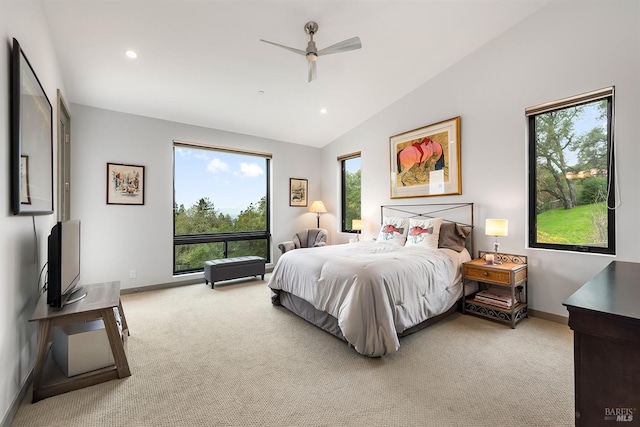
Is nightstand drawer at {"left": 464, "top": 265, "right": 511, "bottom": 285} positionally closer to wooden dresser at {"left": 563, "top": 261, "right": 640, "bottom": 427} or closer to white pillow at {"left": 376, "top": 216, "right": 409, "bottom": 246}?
white pillow at {"left": 376, "top": 216, "right": 409, "bottom": 246}

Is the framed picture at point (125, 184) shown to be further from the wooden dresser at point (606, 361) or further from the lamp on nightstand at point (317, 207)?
the wooden dresser at point (606, 361)

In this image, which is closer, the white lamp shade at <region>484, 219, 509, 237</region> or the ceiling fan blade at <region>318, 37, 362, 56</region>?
the ceiling fan blade at <region>318, 37, 362, 56</region>

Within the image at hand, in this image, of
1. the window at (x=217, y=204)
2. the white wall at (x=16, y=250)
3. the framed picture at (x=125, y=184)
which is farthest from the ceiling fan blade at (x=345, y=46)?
the framed picture at (x=125, y=184)

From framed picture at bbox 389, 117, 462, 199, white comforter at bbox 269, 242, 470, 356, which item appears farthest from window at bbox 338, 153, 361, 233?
white comforter at bbox 269, 242, 470, 356

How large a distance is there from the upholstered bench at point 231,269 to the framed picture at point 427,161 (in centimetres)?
267

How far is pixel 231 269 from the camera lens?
15.7 ft

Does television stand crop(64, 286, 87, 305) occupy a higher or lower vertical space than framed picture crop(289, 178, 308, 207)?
lower

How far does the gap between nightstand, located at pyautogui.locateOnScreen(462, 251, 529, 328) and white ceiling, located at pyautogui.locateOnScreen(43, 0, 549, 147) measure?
2.71m

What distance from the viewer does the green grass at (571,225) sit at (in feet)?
9.69

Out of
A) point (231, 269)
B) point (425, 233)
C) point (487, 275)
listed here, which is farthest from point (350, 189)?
point (487, 275)

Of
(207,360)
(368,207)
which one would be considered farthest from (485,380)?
(368,207)

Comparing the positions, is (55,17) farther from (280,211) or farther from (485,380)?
(485,380)

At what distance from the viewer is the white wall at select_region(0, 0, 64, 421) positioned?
165 cm

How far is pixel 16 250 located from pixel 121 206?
8.67 ft
